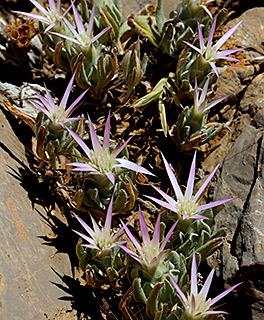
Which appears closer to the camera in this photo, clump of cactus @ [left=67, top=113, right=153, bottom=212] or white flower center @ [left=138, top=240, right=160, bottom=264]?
white flower center @ [left=138, top=240, right=160, bottom=264]

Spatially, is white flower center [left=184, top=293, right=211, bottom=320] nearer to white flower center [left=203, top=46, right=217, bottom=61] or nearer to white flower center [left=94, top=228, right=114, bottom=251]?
white flower center [left=94, top=228, right=114, bottom=251]

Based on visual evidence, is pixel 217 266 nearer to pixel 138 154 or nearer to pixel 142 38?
pixel 138 154

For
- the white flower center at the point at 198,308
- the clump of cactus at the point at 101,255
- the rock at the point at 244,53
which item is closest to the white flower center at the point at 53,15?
the rock at the point at 244,53

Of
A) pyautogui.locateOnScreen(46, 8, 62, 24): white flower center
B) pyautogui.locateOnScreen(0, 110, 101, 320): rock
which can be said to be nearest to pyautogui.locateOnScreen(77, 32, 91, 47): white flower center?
pyautogui.locateOnScreen(46, 8, 62, 24): white flower center

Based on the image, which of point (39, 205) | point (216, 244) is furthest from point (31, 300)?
point (216, 244)

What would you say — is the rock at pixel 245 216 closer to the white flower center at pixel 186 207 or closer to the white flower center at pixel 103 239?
the white flower center at pixel 186 207

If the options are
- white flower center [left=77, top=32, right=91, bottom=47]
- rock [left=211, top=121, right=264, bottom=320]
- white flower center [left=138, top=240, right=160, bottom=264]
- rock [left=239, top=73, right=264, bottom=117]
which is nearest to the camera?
white flower center [left=138, top=240, right=160, bottom=264]

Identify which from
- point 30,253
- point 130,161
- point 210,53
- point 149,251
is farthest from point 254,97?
point 30,253
